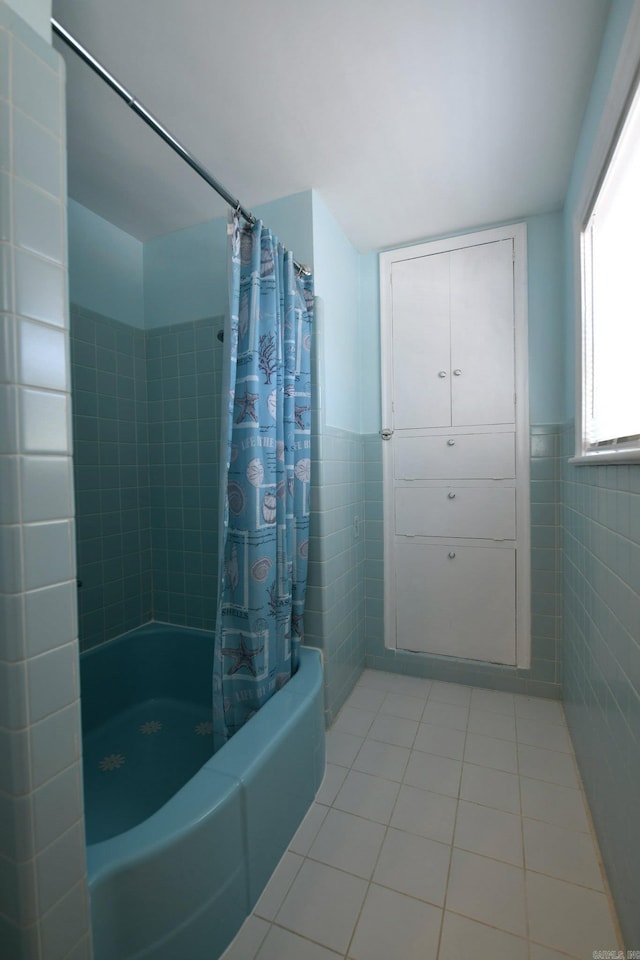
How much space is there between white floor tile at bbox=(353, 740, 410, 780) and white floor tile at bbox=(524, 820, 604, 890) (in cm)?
41

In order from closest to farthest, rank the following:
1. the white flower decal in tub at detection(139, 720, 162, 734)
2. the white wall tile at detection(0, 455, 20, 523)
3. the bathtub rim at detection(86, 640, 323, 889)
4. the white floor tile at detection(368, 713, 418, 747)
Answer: the white wall tile at detection(0, 455, 20, 523), the bathtub rim at detection(86, 640, 323, 889), the white floor tile at detection(368, 713, 418, 747), the white flower decal in tub at detection(139, 720, 162, 734)

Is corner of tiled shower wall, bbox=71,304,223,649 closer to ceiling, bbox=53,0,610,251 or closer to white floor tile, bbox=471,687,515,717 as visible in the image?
ceiling, bbox=53,0,610,251

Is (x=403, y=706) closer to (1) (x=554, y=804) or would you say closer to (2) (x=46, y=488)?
(1) (x=554, y=804)

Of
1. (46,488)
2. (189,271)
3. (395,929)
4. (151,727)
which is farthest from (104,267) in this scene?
(395,929)

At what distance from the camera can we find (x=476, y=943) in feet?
2.87

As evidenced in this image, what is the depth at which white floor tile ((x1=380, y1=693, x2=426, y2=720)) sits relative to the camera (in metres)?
1.68

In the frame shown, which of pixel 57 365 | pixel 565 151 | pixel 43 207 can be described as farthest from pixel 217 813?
pixel 565 151

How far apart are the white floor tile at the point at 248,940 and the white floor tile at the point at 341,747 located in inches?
21.1

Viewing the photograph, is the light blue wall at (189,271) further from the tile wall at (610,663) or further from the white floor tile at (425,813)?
the white floor tile at (425,813)

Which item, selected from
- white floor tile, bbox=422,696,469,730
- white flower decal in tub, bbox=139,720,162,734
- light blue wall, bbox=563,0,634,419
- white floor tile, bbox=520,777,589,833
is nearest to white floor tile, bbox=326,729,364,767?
white floor tile, bbox=422,696,469,730

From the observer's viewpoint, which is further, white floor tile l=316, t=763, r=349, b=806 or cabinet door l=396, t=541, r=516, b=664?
cabinet door l=396, t=541, r=516, b=664

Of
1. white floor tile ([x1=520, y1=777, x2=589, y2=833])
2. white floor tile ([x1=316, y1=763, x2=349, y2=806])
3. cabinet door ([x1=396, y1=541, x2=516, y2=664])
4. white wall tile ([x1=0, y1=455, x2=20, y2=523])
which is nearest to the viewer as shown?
white wall tile ([x1=0, y1=455, x2=20, y2=523])

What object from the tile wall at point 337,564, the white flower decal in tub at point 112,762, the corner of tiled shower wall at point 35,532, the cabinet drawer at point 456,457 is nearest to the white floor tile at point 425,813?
the tile wall at point 337,564

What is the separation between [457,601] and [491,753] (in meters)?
0.63
